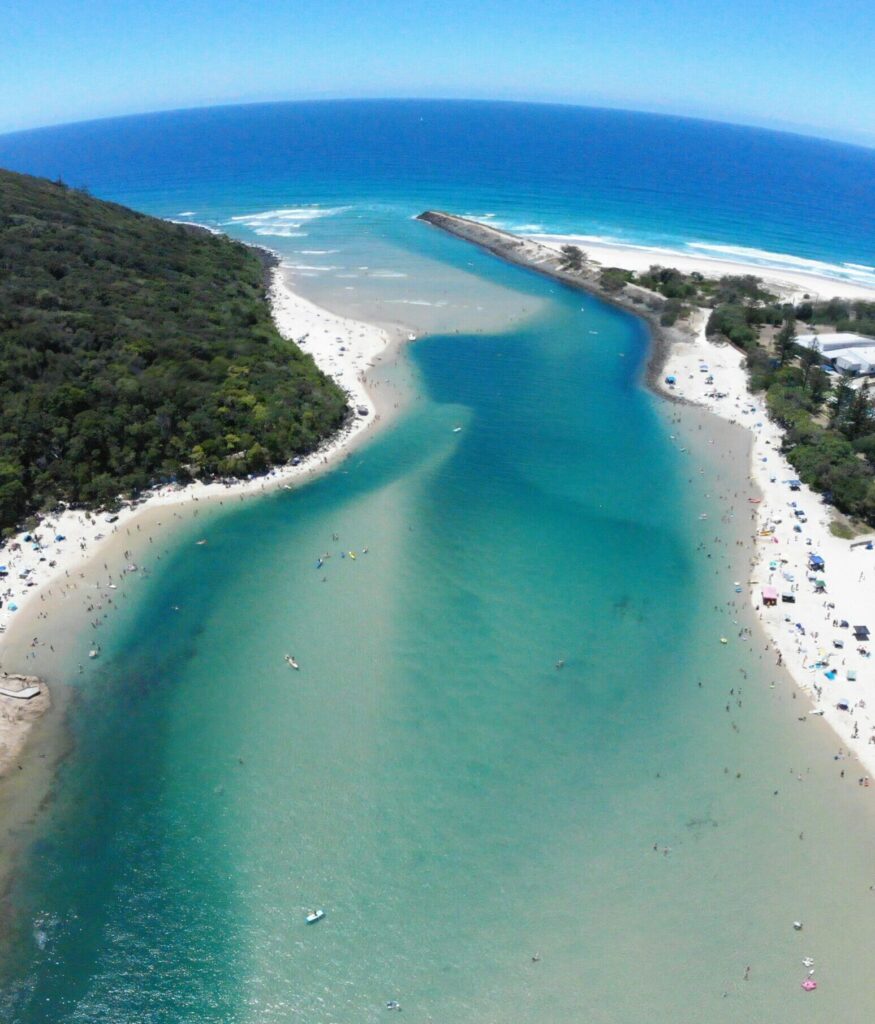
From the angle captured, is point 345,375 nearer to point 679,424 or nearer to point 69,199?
point 679,424

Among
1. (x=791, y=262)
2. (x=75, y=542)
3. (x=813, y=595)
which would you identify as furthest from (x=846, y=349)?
(x=75, y=542)

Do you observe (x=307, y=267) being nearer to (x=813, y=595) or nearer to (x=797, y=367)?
(x=797, y=367)

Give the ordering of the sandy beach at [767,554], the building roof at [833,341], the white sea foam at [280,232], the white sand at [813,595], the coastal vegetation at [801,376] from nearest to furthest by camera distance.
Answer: the white sand at [813,595], the sandy beach at [767,554], the coastal vegetation at [801,376], the building roof at [833,341], the white sea foam at [280,232]

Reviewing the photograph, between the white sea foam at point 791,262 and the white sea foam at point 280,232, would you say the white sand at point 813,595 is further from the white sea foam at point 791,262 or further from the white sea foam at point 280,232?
the white sea foam at point 280,232

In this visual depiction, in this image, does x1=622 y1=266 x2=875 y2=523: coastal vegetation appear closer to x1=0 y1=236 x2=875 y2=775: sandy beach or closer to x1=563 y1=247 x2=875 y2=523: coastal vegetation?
x1=563 y1=247 x2=875 y2=523: coastal vegetation

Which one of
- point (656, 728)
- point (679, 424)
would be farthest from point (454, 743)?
point (679, 424)

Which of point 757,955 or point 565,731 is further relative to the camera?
point 565,731

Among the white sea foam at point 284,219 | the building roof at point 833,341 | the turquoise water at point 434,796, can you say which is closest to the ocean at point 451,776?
the turquoise water at point 434,796
